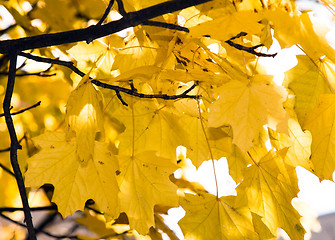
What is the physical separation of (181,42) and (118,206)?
31 centimetres

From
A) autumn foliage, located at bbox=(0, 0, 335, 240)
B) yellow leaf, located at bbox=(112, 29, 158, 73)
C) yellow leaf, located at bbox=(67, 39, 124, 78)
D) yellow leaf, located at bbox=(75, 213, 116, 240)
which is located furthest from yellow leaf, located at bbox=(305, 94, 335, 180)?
yellow leaf, located at bbox=(75, 213, 116, 240)

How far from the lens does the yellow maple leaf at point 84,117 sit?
0.53 meters

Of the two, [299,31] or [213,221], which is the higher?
[299,31]

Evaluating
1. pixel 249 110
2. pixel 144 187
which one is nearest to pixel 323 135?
pixel 249 110

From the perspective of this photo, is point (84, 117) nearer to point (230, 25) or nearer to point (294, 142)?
point (230, 25)

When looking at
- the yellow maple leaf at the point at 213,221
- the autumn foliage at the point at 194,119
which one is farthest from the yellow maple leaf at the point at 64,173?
the yellow maple leaf at the point at 213,221

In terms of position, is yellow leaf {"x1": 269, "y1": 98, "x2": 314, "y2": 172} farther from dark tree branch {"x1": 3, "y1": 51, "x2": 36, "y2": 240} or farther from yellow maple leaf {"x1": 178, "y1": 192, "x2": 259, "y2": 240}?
dark tree branch {"x1": 3, "y1": 51, "x2": 36, "y2": 240}

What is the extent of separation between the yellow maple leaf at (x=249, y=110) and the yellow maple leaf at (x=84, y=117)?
171mm

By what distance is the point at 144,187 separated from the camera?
2.30ft

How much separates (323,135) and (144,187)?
320 mm

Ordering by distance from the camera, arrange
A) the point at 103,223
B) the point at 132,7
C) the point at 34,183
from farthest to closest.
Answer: the point at 103,223
the point at 34,183
the point at 132,7

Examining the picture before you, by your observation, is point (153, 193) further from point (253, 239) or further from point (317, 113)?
point (317, 113)

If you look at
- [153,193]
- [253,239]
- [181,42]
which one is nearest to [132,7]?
[181,42]

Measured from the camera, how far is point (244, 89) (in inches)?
20.2
